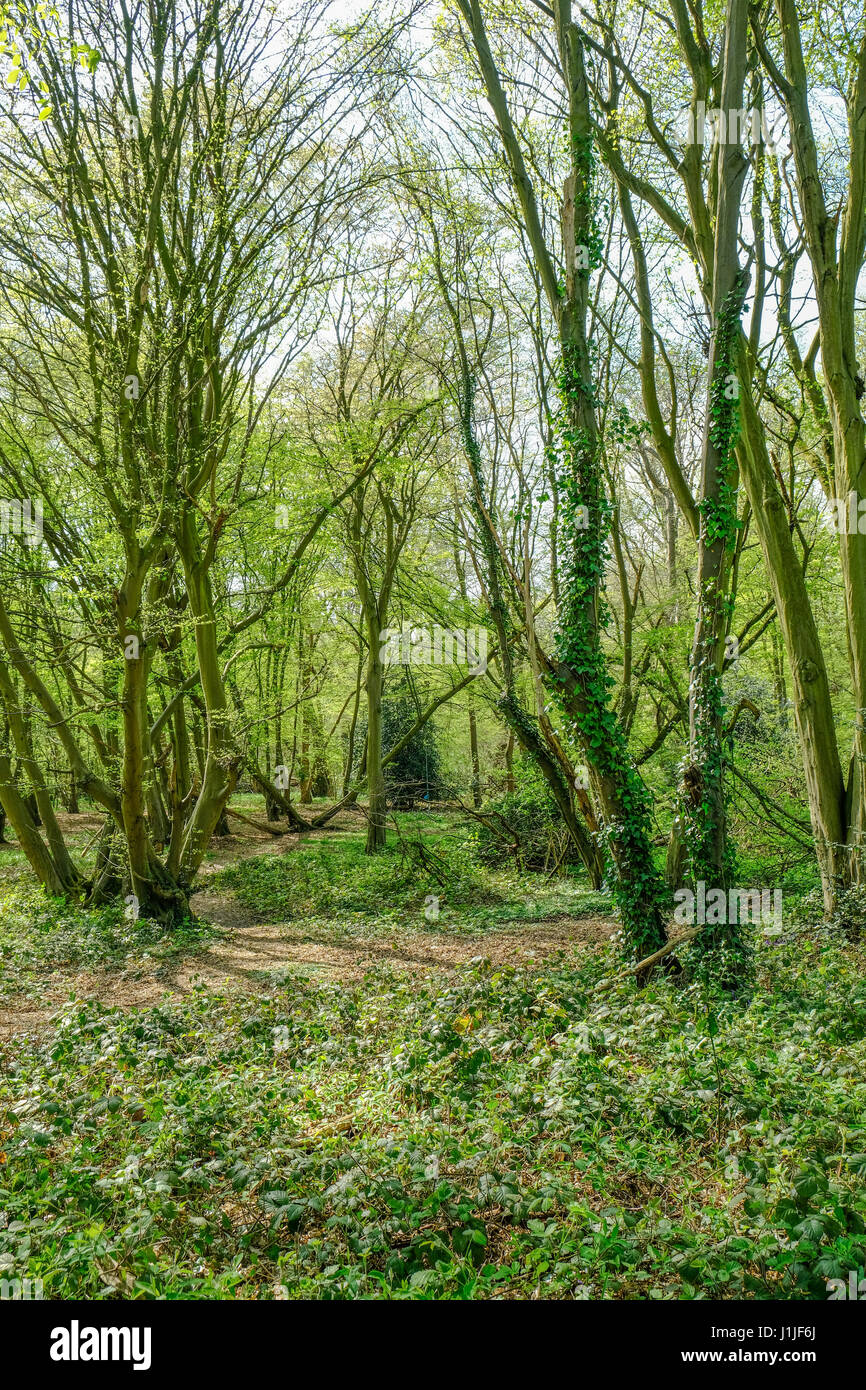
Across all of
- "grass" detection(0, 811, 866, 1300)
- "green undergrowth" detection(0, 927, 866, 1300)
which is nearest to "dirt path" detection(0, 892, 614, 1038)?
"grass" detection(0, 811, 866, 1300)

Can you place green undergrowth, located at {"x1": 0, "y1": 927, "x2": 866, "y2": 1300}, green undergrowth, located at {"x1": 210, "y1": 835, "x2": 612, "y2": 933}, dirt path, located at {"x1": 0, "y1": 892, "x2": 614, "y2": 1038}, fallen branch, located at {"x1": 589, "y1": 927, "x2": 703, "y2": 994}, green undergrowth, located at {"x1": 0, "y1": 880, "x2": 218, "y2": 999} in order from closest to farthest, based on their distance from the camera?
green undergrowth, located at {"x1": 0, "y1": 927, "x2": 866, "y2": 1300} < fallen branch, located at {"x1": 589, "y1": 927, "x2": 703, "y2": 994} < dirt path, located at {"x1": 0, "y1": 892, "x2": 614, "y2": 1038} < green undergrowth, located at {"x1": 0, "y1": 880, "x2": 218, "y2": 999} < green undergrowth, located at {"x1": 210, "y1": 835, "x2": 612, "y2": 933}

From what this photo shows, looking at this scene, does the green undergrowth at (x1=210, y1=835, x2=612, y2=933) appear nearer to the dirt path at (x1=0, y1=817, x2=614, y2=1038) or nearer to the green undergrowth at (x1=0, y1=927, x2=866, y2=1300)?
the dirt path at (x1=0, y1=817, x2=614, y2=1038)

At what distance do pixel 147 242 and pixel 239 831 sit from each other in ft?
52.4

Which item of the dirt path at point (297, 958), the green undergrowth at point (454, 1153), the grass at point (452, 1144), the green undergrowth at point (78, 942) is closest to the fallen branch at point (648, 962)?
the grass at point (452, 1144)

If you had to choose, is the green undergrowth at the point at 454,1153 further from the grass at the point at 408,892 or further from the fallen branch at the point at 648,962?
the grass at the point at 408,892

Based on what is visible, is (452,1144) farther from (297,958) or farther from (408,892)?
(408,892)

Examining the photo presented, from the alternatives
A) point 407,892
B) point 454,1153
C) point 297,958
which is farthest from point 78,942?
point 454,1153

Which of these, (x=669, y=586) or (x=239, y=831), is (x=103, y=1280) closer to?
(x=669, y=586)

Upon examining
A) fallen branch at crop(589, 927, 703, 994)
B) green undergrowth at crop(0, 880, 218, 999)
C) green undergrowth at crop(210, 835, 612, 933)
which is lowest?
green undergrowth at crop(210, 835, 612, 933)

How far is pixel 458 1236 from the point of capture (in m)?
2.96

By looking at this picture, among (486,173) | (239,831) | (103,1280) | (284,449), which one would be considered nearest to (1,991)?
(103,1280)

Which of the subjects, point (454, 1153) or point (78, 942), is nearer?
point (454, 1153)

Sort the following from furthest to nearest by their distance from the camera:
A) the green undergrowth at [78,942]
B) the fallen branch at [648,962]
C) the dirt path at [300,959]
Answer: the green undergrowth at [78,942]
the dirt path at [300,959]
the fallen branch at [648,962]
